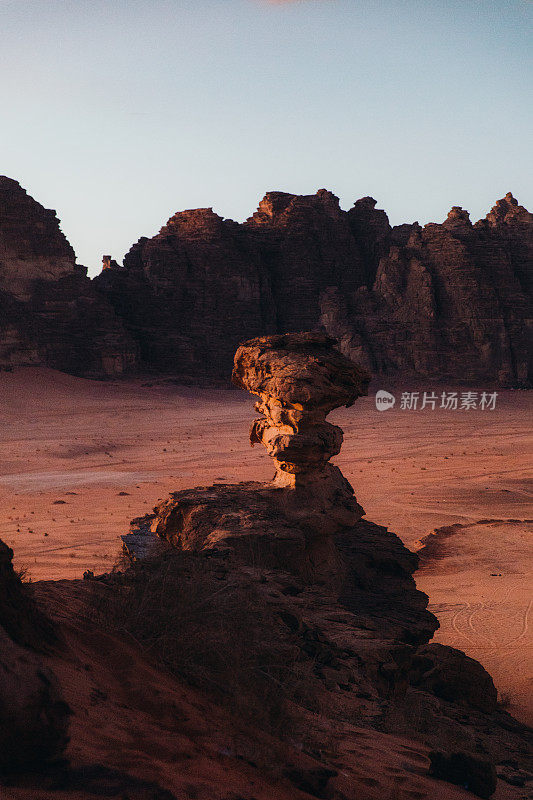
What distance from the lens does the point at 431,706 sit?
422cm

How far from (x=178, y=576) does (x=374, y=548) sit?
3.05 m

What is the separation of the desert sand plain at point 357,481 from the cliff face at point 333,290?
6807 millimetres

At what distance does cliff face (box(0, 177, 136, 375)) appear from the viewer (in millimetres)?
32875

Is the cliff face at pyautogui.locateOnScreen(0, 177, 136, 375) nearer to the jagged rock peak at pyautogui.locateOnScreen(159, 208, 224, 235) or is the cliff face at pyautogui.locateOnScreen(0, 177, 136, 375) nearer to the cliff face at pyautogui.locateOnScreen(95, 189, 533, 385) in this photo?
the cliff face at pyautogui.locateOnScreen(95, 189, 533, 385)

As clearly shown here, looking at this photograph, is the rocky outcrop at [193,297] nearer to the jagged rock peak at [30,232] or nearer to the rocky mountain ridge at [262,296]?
the rocky mountain ridge at [262,296]

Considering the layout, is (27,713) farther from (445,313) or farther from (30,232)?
(445,313)

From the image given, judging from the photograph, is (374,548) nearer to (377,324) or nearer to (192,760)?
(192,760)

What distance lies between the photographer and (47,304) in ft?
112

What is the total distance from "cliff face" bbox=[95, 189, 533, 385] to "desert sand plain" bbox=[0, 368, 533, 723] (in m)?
6.81

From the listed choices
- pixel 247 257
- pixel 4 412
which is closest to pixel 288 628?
pixel 4 412

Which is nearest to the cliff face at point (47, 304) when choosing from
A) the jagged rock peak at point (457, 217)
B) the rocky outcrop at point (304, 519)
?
the jagged rock peak at point (457, 217)

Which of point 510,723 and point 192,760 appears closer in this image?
point 192,760

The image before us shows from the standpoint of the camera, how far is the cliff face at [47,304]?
32.9 m

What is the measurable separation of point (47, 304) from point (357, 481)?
2454 centimetres
